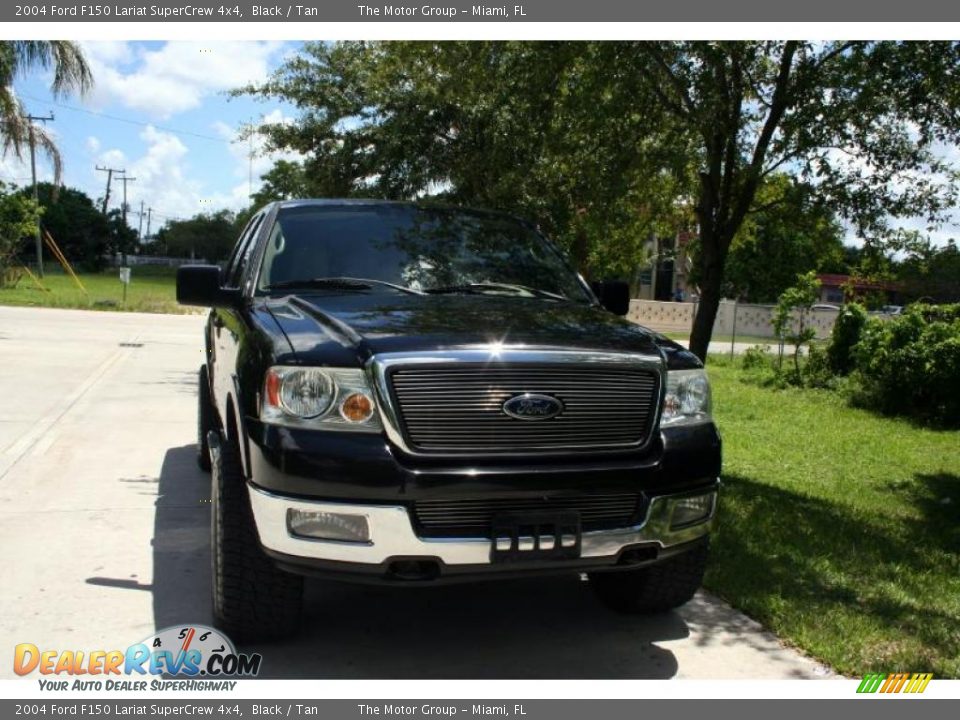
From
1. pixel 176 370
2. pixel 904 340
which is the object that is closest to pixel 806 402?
pixel 904 340

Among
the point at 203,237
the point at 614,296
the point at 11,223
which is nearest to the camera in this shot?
the point at 614,296

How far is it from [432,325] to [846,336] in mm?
12915

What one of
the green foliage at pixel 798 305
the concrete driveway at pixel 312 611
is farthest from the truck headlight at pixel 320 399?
the green foliage at pixel 798 305

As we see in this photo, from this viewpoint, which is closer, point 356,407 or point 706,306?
point 356,407

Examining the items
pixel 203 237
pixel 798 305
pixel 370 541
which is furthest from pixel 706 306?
pixel 203 237

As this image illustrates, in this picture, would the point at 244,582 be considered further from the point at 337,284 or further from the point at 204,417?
the point at 204,417

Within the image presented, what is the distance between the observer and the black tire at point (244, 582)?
3.75 meters

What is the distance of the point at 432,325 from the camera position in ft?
12.4

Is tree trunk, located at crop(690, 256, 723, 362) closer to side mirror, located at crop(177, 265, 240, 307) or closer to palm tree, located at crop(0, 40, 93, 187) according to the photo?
side mirror, located at crop(177, 265, 240, 307)

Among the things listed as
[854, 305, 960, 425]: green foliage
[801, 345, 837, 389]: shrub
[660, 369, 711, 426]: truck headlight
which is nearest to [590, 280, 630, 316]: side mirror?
[660, 369, 711, 426]: truck headlight

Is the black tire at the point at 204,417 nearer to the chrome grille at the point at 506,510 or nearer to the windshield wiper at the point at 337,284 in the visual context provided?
the windshield wiper at the point at 337,284

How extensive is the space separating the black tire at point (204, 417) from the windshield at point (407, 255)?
5.80 ft

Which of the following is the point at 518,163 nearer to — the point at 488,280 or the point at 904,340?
the point at 488,280

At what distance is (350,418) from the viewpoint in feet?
11.4
